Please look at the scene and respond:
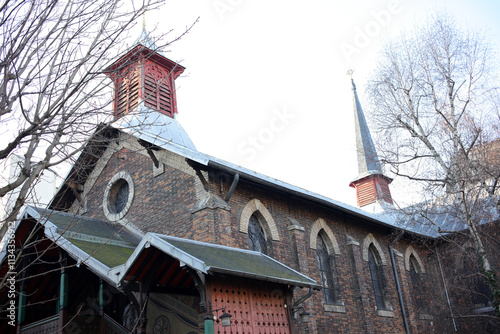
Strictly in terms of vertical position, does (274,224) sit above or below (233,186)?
below

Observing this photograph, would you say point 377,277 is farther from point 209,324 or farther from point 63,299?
point 63,299

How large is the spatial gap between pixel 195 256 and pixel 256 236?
209 inches

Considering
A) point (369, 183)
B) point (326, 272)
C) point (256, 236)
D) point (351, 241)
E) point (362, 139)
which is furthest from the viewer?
point (362, 139)

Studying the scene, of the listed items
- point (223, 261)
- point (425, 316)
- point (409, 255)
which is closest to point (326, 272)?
point (425, 316)

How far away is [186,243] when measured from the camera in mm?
8594

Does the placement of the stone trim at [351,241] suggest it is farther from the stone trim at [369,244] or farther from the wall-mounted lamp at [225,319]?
the wall-mounted lamp at [225,319]

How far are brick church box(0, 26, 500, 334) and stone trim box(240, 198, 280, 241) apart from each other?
0.04 meters

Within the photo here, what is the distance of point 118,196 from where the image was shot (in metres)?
14.8

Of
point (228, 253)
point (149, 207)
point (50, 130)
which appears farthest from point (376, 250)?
point (50, 130)

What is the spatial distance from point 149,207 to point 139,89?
6508 mm

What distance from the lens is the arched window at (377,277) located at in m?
17.2

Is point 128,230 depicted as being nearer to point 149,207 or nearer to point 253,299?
point 149,207

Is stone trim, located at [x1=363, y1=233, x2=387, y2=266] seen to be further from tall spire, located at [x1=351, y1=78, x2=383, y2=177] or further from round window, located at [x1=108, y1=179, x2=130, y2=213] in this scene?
tall spire, located at [x1=351, y1=78, x2=383, y2=177]

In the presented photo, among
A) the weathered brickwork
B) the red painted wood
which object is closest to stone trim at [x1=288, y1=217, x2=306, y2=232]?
the weathered brickwork
